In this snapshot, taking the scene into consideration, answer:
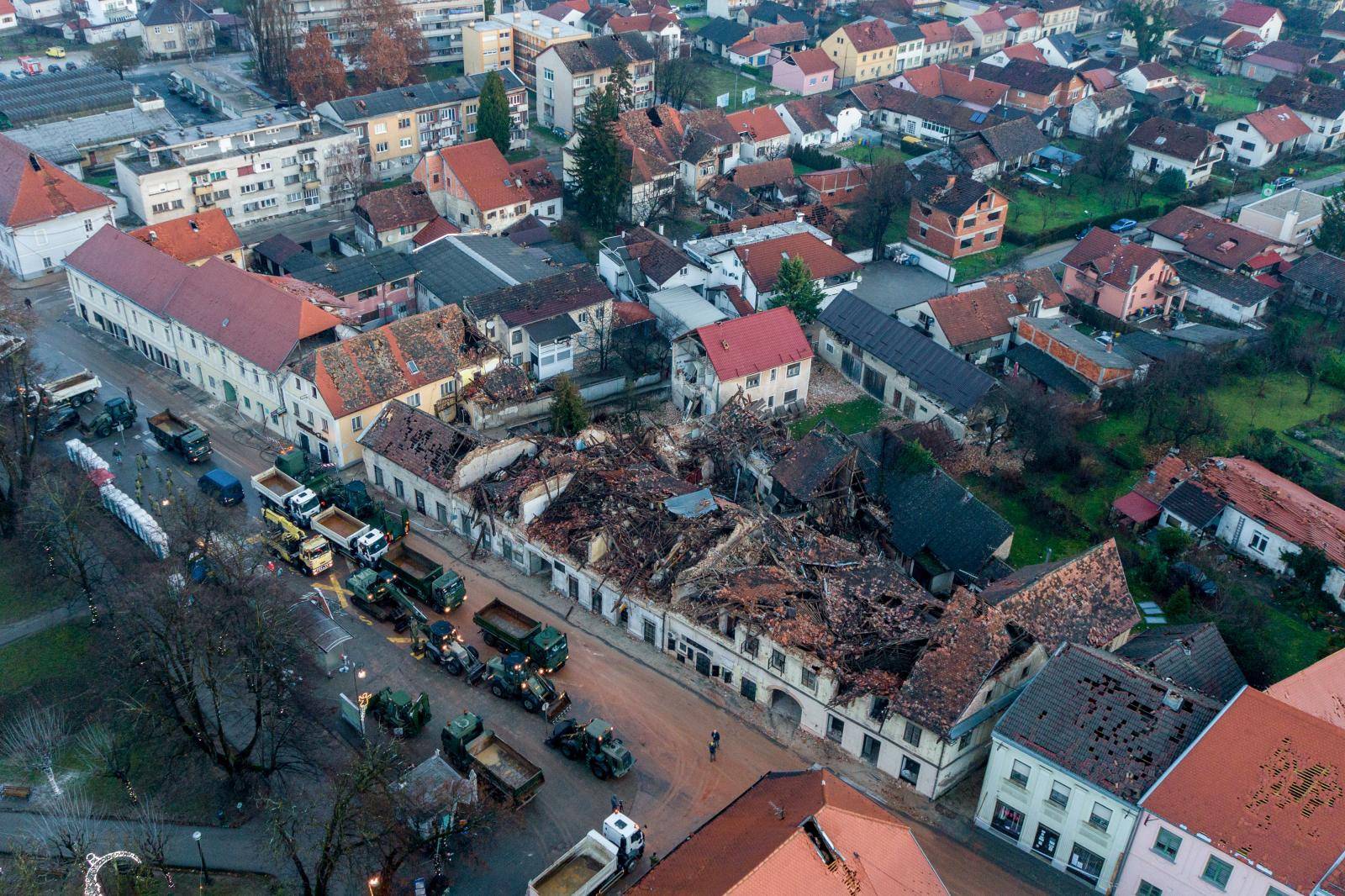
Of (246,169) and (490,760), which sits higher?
(246,169)

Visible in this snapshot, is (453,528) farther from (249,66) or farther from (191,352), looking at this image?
(249,66)

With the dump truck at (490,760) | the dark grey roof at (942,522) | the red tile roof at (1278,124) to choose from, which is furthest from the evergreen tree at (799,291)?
the red tile roof at (1278,124)

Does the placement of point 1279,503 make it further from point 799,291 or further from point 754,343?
point 799,291

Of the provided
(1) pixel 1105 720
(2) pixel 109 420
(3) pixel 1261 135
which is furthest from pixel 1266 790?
(3) pixel 1261 135

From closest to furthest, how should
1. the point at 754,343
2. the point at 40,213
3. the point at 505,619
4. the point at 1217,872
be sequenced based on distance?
the point at 1217,872
the point at 505,619
the point at 754,343
the point at 40,213

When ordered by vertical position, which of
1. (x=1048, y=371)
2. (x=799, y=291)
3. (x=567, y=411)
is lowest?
(x=1048, y=371)

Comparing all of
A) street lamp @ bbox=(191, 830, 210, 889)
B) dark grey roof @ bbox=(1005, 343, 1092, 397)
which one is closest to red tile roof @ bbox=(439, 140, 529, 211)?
dark grey roof @ bbox=(1005, 343, 1092, 397)

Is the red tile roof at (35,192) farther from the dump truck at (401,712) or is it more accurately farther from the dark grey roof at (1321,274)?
the dark grey roof at (1321,274)
